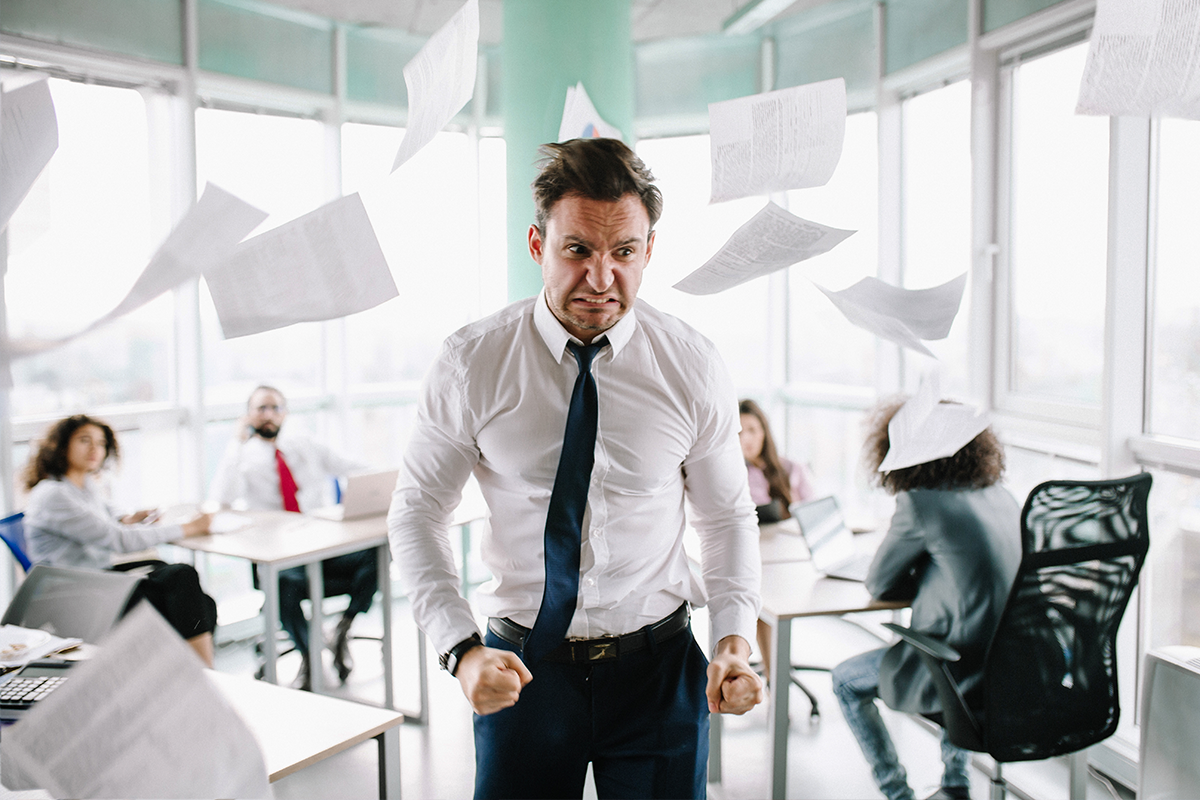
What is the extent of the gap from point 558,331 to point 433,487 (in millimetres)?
322

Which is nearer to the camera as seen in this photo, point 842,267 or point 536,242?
point 536,242

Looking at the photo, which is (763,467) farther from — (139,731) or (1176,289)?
(139,731)

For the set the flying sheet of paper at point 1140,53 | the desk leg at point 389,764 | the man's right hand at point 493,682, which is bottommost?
the desk leg at point 389,764

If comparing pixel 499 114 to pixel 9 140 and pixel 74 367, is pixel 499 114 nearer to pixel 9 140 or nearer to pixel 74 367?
pixel 74 367

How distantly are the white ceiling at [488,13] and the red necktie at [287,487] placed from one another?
2288 millimetres

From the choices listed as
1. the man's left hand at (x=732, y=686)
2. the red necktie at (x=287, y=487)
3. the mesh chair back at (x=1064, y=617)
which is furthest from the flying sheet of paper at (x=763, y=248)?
the red necktie at (x=287, y=487)

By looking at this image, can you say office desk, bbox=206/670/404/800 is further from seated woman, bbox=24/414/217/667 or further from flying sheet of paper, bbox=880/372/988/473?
seated woman, bbox=24/414/217/667

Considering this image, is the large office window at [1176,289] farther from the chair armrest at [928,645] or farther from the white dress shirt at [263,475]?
the white dress shirt at [263,475]

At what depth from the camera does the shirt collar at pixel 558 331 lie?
131 centimetres

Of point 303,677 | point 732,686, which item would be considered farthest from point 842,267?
point 732,686

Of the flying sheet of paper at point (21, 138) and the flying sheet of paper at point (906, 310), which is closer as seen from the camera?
the flying sheet of paper at point (21, 138)

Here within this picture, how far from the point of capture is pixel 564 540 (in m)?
1.24

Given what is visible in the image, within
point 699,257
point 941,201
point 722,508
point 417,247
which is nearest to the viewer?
point 722,508

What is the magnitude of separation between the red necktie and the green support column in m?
1.43
